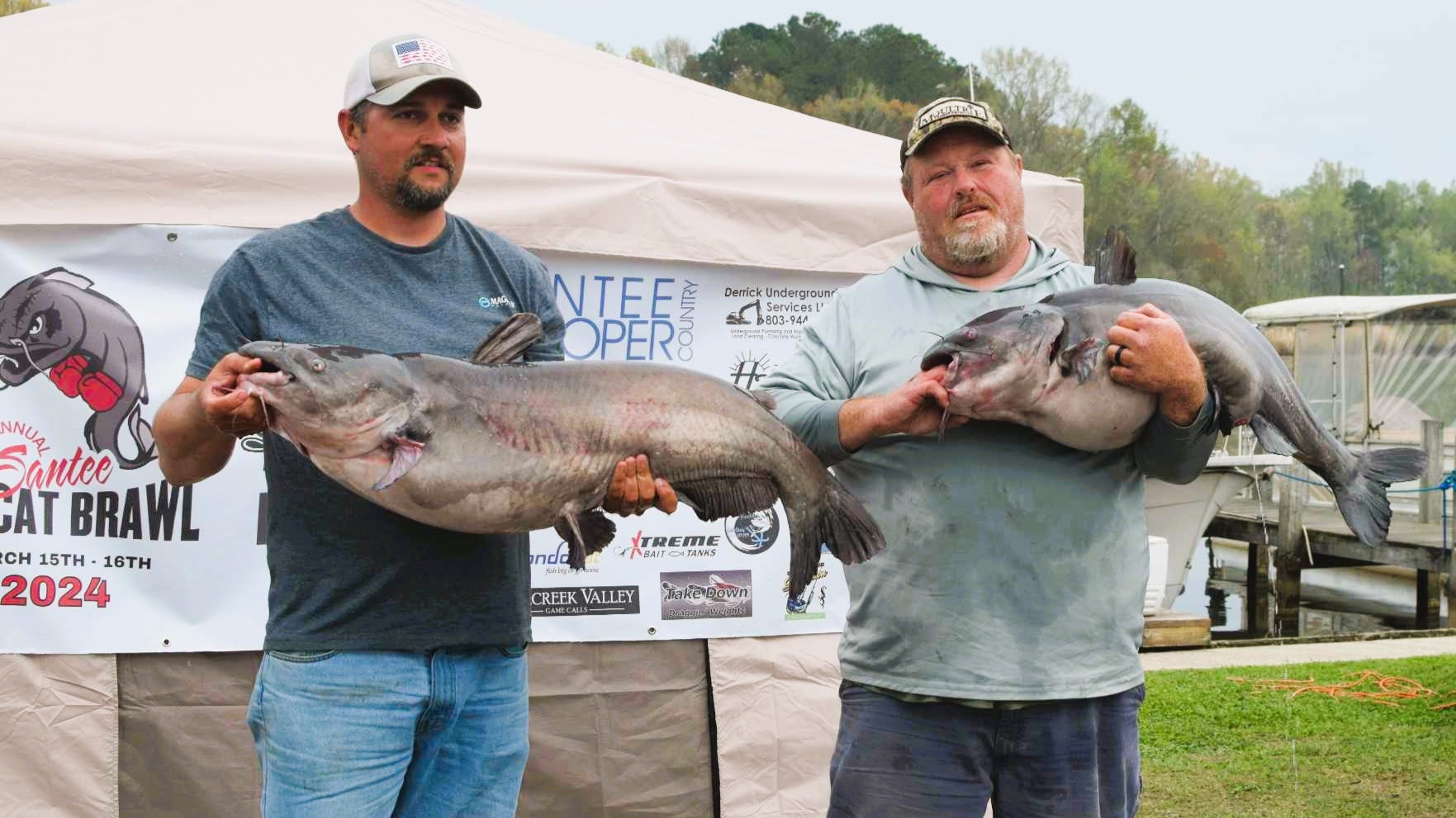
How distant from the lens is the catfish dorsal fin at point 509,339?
2.73 meters

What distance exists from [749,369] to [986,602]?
98.1 inches

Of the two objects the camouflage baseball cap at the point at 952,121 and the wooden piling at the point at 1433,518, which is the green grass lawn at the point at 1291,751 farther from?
the wooden piling at the point at 1433,518

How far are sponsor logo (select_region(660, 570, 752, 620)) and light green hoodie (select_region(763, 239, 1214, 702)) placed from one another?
207 cm

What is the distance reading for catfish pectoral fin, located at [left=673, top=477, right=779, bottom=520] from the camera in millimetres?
2854

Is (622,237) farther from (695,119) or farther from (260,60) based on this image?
(260,60)

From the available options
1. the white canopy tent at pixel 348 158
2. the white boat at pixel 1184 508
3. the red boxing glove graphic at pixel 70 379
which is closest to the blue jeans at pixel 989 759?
the white canopy tent at pixel 348 158

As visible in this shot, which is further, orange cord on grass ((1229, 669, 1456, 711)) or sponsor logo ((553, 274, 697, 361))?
orange cord on grass ((1229, 669, 1456, 711))

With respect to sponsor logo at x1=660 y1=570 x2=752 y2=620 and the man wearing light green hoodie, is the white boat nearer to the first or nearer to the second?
sponsor logo at x1=660 y1=570 x2=752 y2=620

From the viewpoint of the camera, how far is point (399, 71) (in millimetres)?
2859

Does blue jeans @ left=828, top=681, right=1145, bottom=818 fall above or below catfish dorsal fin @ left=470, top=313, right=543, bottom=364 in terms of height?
below

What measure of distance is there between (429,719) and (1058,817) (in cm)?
140

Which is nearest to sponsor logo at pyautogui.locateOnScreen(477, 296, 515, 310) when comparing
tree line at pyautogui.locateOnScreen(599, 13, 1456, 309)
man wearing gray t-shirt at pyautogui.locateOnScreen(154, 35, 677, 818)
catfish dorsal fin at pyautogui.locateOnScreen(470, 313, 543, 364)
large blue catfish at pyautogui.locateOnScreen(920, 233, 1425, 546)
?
man wearing gray t-shirt at pyautogui.locateOnScreen(154, 35, 677, 818)

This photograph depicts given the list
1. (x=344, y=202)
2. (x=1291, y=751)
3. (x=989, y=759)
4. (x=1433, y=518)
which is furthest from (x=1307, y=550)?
(x=989, y=759)

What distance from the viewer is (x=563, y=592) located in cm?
501
